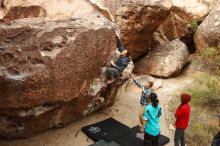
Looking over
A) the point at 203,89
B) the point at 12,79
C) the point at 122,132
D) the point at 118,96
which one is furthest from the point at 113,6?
the point at 12,79

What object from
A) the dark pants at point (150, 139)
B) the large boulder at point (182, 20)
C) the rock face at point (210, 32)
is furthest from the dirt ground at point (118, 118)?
the large boulder at point (182, 20)

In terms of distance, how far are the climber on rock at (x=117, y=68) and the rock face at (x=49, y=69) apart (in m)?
0.33

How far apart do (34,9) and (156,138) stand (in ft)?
16.8

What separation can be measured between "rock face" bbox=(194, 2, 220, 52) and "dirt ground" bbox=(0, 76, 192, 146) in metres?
1.61

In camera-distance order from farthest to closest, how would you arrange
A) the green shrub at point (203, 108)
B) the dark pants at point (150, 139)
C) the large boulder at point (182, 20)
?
1. the large boulder at point (182, 20)
2. the green shrub at point (203, 108)
3. the dark pants at point (150, 139)

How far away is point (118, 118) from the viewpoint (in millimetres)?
10039

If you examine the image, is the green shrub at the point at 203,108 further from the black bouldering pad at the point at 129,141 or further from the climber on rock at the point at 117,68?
the climber on rock at the point at 117,68

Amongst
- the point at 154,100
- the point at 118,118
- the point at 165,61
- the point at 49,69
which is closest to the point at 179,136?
the point at 154,100

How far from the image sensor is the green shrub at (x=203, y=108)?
915 cm

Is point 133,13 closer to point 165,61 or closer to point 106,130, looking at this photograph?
point 165,61

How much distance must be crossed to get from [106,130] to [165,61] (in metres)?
5.48

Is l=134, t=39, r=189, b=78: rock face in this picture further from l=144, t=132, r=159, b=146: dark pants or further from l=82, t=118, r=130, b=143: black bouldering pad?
l=144, t=132, r=159, b=146: dark pants

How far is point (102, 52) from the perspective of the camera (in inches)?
352

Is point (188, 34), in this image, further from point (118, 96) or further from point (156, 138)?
point (156, 138)
